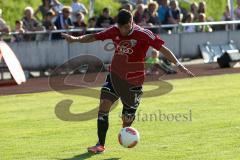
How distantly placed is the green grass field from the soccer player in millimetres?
506

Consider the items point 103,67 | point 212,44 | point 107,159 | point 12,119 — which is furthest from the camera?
point 212,44

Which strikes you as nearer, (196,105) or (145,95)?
(196,105)

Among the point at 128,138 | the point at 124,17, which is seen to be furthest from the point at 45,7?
the point at 128,138

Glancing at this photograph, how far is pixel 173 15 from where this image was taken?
25516 millimetres

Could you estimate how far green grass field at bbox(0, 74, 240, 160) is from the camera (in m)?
10.9

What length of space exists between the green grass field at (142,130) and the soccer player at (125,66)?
51cm

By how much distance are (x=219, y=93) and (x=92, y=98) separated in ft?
9.95

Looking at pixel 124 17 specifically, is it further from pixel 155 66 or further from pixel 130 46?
pixel 155 66

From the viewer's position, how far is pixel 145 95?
1788 cm

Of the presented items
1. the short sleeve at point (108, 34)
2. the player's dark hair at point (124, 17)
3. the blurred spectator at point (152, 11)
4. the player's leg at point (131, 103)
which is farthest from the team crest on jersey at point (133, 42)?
the blurred spectator at point (152, 11)

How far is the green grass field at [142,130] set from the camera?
10875mm

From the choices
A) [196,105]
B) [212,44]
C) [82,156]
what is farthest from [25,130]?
[212,44]

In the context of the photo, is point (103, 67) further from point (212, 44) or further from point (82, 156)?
point (82, 156)

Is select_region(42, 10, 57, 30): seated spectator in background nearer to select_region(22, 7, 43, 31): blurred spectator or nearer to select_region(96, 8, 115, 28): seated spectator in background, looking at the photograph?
select_region(22, 7, 43, 31): blurred spectator
